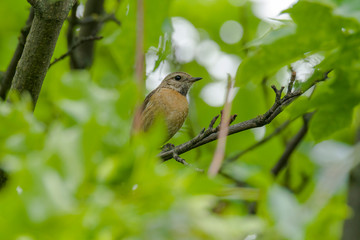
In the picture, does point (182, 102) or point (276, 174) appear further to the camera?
point (182, 102)

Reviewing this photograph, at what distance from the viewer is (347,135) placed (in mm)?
7891

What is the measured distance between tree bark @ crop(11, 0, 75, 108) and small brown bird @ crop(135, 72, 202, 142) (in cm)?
285

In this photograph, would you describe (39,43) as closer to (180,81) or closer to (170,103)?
(170,103)

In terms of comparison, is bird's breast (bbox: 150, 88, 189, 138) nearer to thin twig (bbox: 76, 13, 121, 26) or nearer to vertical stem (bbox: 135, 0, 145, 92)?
thin twig (bbox: 76, 13, 121, 26)

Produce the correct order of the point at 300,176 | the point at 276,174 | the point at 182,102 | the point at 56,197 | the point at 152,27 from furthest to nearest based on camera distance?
the point at 182,102, the point at 300,176, the point at 276,174, the point at 152,27, the point at 56,197

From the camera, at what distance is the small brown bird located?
308 inches

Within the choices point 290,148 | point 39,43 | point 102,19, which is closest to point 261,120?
point 39,43

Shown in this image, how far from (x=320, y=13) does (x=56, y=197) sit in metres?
1.83

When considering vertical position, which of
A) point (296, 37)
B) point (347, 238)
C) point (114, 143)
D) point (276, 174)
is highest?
point (296, 37)

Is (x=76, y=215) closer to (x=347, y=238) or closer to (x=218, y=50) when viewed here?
(x=347, y=238)

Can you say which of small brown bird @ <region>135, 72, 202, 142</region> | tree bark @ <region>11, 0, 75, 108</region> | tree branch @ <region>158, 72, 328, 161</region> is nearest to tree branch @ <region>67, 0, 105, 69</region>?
small brown bird @ <region>135, 72, 202, 142</region>

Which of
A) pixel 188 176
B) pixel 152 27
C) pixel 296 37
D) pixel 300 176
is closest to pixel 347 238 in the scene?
pixel 300 176

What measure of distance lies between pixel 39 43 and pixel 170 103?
400 centimetres

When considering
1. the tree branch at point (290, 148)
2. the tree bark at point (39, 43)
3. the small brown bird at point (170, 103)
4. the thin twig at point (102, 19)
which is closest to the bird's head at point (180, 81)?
the small brown bird at point (170, 103)
